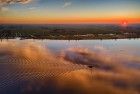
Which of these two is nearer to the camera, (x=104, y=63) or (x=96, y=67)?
(x=96, y=67)

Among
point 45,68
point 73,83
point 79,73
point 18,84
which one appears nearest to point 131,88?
point 73,83

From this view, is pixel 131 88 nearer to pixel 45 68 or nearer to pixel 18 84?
pixel 18 84

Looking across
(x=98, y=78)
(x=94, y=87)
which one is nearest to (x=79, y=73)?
(x=98, y=78)

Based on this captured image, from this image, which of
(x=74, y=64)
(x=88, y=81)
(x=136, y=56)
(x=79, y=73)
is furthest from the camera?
(x=136, y=56)

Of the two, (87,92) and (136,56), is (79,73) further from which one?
(136,56)

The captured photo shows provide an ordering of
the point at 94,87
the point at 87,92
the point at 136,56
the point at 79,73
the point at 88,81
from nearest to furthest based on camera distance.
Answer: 1. the point at 87,92
2. the point at 94,87
3. the point at 88,81
4. the point at 79,73
5. the point at 136,56

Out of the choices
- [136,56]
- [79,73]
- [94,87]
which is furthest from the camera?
[136,56]

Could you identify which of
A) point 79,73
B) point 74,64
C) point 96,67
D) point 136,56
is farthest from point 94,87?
point 136,56

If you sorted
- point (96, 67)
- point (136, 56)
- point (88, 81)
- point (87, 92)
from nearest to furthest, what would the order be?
point (87, 92) → point (88, 81) → point (96, 67) → point (136, 56)

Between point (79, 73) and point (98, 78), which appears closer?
point (98, 78)
